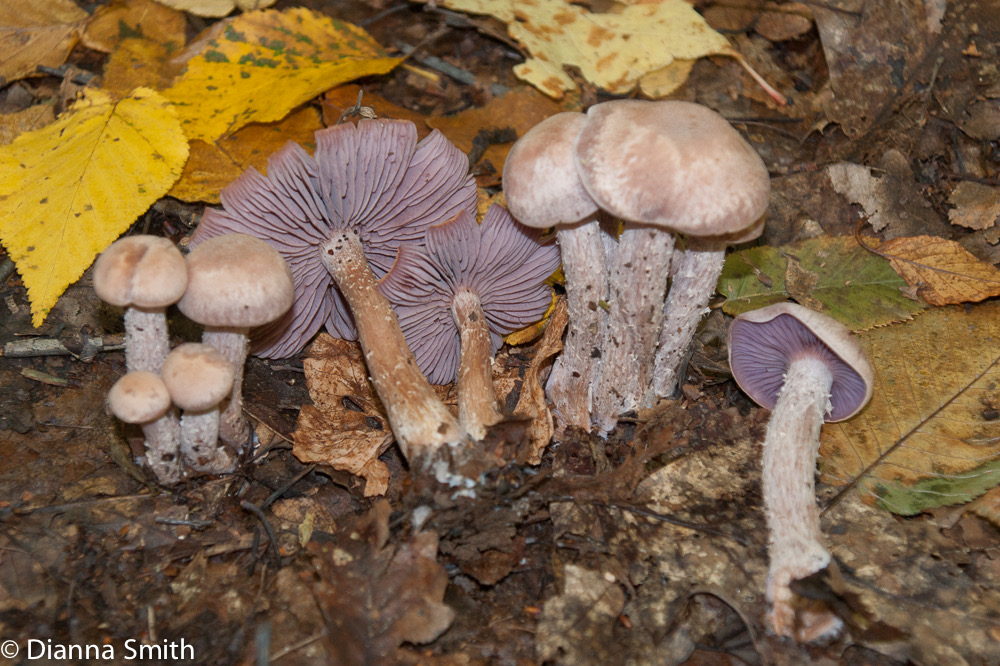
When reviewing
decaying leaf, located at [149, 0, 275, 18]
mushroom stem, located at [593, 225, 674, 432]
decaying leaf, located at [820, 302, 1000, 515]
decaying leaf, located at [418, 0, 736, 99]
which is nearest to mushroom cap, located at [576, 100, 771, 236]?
mushroom stem, located at [593, 225, 674, 432]

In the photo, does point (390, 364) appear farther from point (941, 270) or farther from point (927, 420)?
point (941, 270)

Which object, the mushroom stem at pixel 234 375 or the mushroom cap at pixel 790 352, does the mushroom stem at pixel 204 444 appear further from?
the mushroom cap at pixel 790 352

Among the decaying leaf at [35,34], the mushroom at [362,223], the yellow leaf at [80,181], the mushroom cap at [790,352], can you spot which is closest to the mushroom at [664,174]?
the mushroom cap at [790,352]

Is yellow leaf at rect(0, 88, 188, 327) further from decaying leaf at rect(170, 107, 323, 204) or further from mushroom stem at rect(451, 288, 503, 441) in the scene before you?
mushroom stem at rect(451, 288, 503, 441)

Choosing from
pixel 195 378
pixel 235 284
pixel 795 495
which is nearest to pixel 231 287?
pixel 235 284

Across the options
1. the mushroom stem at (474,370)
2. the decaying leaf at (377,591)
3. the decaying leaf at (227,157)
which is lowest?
the decaying leaf at (377,591)
